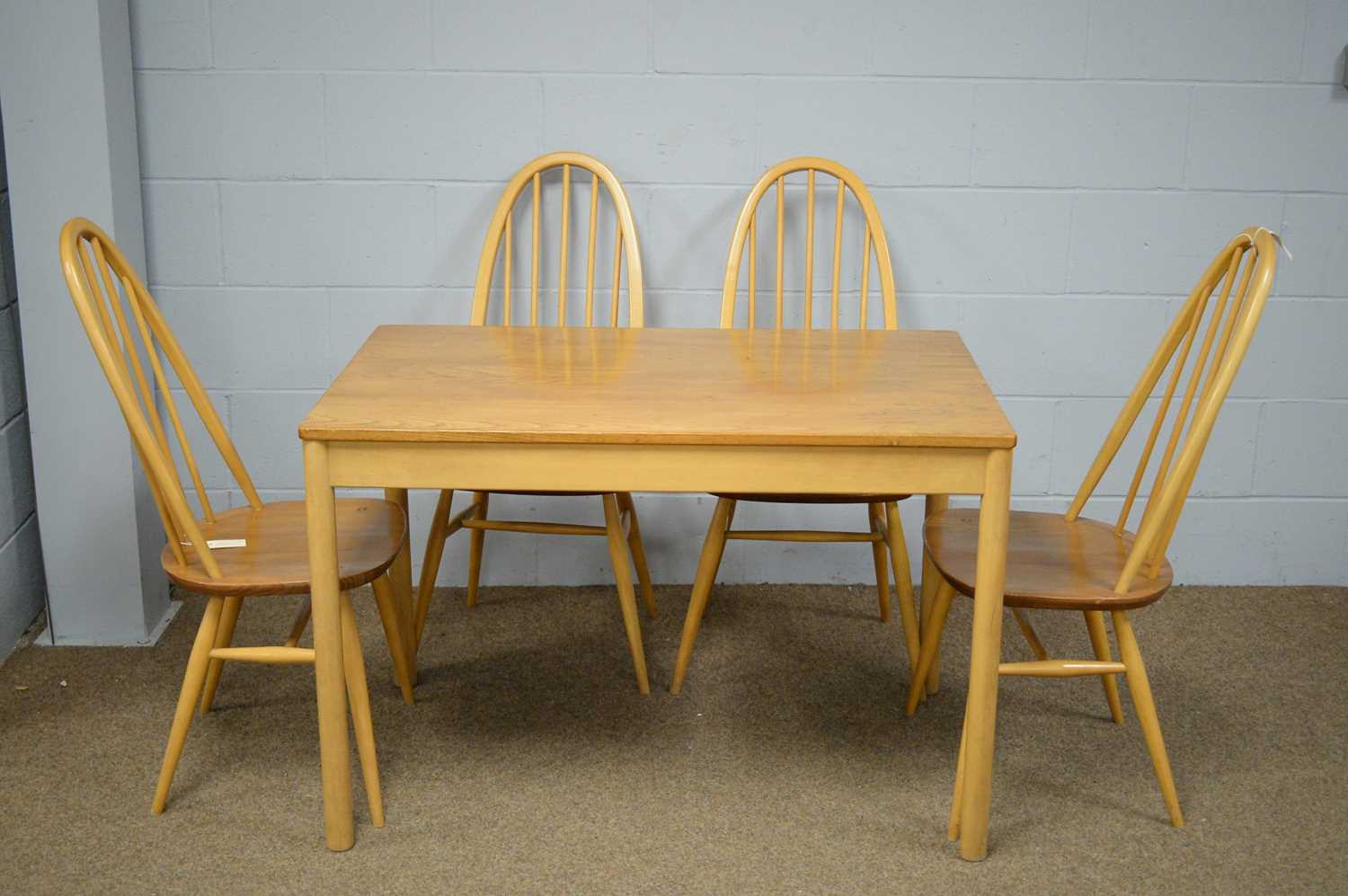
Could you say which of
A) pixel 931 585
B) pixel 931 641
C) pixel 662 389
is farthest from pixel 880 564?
pixel 662 389

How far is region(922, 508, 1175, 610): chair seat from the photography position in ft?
6.66

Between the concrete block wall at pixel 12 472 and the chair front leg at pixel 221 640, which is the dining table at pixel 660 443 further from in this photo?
the concrete block wall at pixel 12 472

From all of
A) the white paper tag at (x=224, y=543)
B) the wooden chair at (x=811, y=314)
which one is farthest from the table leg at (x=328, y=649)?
the wooden chair at (x=811, y=314)

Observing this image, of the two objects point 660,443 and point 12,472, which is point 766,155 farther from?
point 12,472

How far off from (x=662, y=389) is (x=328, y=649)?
1.99 ft

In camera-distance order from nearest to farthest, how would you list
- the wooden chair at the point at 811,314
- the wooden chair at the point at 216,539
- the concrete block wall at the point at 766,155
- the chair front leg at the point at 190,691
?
the wooden chair at the point at 216,539, the chair front leg at the point at 190,691, the wooden chair at the point at 811,314, the concrete block wall at the point at 766,155

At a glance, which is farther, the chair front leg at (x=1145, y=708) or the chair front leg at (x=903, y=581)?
the chair front leg at (x=903, y=581)

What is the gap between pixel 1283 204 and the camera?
114 inches

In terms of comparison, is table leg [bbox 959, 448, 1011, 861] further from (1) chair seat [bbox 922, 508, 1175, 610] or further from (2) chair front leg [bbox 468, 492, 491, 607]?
(2) chair front leg [bbox 468, 492, 491, 607]

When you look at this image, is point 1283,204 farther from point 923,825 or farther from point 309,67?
point 309,67

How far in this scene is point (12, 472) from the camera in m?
2.72

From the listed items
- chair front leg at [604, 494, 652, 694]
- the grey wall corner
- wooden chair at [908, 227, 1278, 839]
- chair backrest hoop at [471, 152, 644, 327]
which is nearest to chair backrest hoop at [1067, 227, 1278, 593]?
wooden chair at [908, 227, 1278, 839]

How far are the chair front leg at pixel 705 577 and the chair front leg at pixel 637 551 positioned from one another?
290 millimetres

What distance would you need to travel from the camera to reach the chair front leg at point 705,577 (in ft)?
8.28
